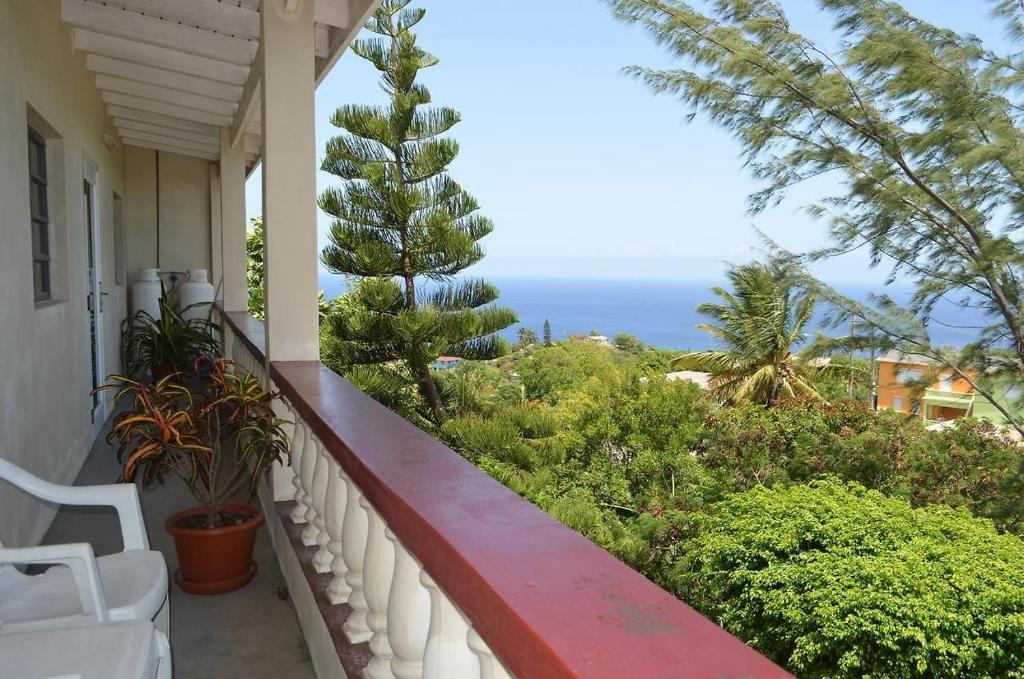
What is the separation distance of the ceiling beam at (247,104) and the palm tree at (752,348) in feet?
46.0

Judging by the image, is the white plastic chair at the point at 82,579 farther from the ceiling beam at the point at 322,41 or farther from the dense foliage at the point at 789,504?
the dense foliage at the point at 789,504

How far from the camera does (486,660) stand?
723 millimetres

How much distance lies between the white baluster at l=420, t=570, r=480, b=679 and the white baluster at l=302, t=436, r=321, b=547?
1102mm

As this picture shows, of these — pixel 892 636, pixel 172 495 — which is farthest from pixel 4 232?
pixel 892 636

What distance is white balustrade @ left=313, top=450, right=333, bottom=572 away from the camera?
1.72 m

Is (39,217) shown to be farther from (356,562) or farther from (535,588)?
(535,588)

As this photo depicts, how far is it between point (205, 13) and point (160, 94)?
1.69 meters

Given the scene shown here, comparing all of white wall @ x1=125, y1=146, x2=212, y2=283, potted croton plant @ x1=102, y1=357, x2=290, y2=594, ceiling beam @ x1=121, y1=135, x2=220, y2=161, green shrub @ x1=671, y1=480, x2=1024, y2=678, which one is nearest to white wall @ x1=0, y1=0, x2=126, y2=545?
potted croton plant @ x1=102, y1=357, x2=290, y2=594

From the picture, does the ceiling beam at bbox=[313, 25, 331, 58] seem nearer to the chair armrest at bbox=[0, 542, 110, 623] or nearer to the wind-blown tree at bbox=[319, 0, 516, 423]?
the chair armrest at bbox=[0, 542, 110, 623]

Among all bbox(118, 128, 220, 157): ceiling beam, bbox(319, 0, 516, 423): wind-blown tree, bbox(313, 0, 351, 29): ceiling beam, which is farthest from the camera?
bbox(319, 0, 516, 423): wind-blown tree

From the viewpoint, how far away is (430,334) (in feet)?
45.7

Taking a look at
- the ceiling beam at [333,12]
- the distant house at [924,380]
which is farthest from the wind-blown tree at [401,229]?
the ceiling beam at [333,12]

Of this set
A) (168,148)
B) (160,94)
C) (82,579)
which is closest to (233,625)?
(82,579)

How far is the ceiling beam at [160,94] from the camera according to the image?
4547 millimetres
